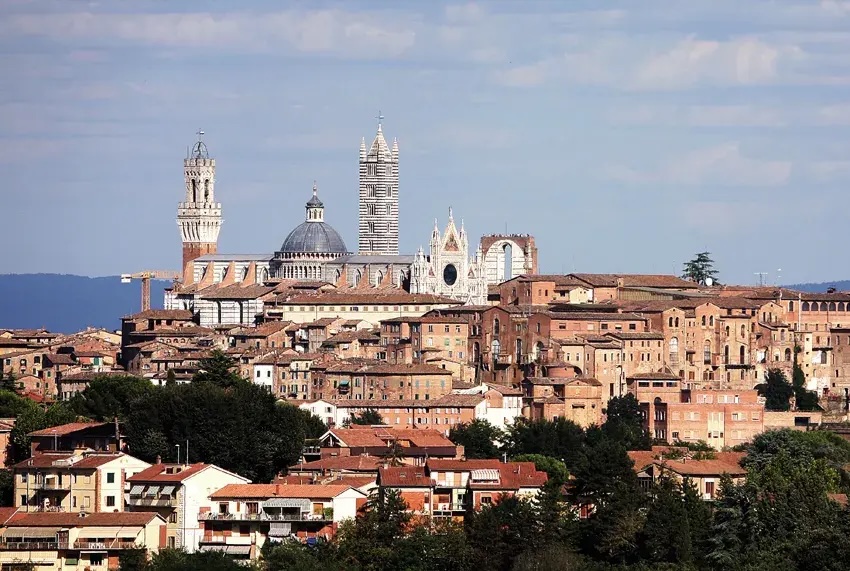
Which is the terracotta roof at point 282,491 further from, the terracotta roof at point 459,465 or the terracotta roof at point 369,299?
the terracotta roof at point 369,299

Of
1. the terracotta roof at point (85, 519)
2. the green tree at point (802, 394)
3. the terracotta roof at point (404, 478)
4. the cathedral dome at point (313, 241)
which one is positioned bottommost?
the terracotta roof at point (85, 519)

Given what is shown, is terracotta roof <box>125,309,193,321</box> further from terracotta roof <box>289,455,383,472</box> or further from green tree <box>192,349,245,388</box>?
terracotta roof <box>289,455,383,472</box>

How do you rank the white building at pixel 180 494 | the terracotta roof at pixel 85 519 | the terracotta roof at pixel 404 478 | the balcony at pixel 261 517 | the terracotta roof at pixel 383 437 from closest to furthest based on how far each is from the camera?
the terracotta roof at pixel 85 519, the balcony at pixel 261 517, the white building at pixel 180 494, the terracotta roof at pixel 404 478, the terracotta roof at pixel 383 437

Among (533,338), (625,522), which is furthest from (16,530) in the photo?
(533,338)

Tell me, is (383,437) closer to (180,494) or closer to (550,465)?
(550,465)

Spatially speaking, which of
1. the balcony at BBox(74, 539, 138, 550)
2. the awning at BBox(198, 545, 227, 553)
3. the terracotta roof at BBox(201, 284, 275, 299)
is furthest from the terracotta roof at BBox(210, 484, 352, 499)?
the terracotta roof at BBox(201, 284, 275, 299)

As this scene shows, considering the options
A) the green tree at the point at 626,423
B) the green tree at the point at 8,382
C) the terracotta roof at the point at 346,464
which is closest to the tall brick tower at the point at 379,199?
the green tree at the point at 8,382

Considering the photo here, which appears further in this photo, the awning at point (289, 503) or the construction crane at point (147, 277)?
the construction crane at point (147, 277)

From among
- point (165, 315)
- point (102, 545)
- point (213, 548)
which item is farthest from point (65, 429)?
point (165, 315)
